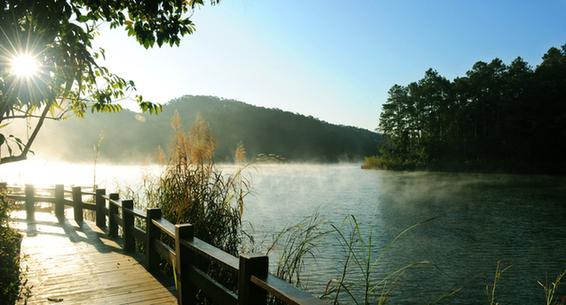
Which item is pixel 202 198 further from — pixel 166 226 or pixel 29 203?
pixel 29 203

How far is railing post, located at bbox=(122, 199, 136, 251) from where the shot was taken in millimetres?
4588

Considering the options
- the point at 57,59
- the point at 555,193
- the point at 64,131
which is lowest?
the point at 555,193

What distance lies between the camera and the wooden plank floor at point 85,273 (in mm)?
3209

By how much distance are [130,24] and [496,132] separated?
44.5 metres

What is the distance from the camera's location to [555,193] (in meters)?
20.0

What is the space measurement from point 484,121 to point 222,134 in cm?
5384

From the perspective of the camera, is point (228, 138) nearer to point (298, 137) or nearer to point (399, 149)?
point (298, 137)

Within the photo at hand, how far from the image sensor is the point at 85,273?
3908mm

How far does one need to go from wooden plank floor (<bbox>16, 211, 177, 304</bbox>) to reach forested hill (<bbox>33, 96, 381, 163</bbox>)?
5390 centimetres

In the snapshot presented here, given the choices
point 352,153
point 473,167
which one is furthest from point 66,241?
point 352,153

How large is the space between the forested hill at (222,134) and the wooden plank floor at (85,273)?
2122 inches

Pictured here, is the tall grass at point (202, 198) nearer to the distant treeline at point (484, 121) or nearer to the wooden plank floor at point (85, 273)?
the wooden plank floor at point (85, 273)

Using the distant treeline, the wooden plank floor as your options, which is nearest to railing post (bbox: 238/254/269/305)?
the wooden plank floor

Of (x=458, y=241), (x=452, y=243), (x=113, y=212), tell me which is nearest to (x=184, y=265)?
(x=113, y=212)
